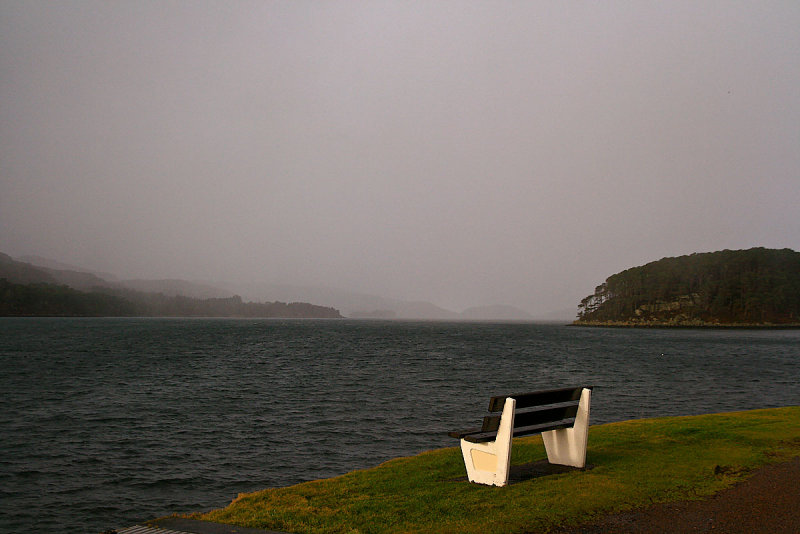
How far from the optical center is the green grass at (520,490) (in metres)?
9.13

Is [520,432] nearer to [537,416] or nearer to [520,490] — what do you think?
[537,416]

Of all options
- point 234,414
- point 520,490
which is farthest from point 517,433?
point 234,414

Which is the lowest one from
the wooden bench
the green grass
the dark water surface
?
the dark water surface

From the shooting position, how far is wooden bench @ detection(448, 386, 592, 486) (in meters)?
10.8

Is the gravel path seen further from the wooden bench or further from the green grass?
the wooden bench

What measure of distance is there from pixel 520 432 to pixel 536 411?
72 cm

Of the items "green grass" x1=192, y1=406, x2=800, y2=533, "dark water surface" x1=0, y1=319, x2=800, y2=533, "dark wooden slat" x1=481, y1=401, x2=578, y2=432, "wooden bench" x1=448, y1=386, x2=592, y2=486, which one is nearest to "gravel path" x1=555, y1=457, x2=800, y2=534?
"green grass" x1=192, y1=406, x2=800, y2=533

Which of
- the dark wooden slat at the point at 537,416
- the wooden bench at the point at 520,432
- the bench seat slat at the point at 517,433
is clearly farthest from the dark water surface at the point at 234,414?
the dark wooden slat at the point at 537,416

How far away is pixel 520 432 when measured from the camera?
37.0 feet

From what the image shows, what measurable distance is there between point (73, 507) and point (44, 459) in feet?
21.0

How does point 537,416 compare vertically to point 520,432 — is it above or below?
above

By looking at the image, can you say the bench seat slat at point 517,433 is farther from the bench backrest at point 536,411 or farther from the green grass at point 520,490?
the green grass at point 520,490

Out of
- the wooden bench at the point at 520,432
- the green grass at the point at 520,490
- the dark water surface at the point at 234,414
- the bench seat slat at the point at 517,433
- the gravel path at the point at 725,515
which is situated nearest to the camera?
the gravel path at the point at 725,515

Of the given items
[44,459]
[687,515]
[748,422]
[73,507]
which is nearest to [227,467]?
[73,507]
